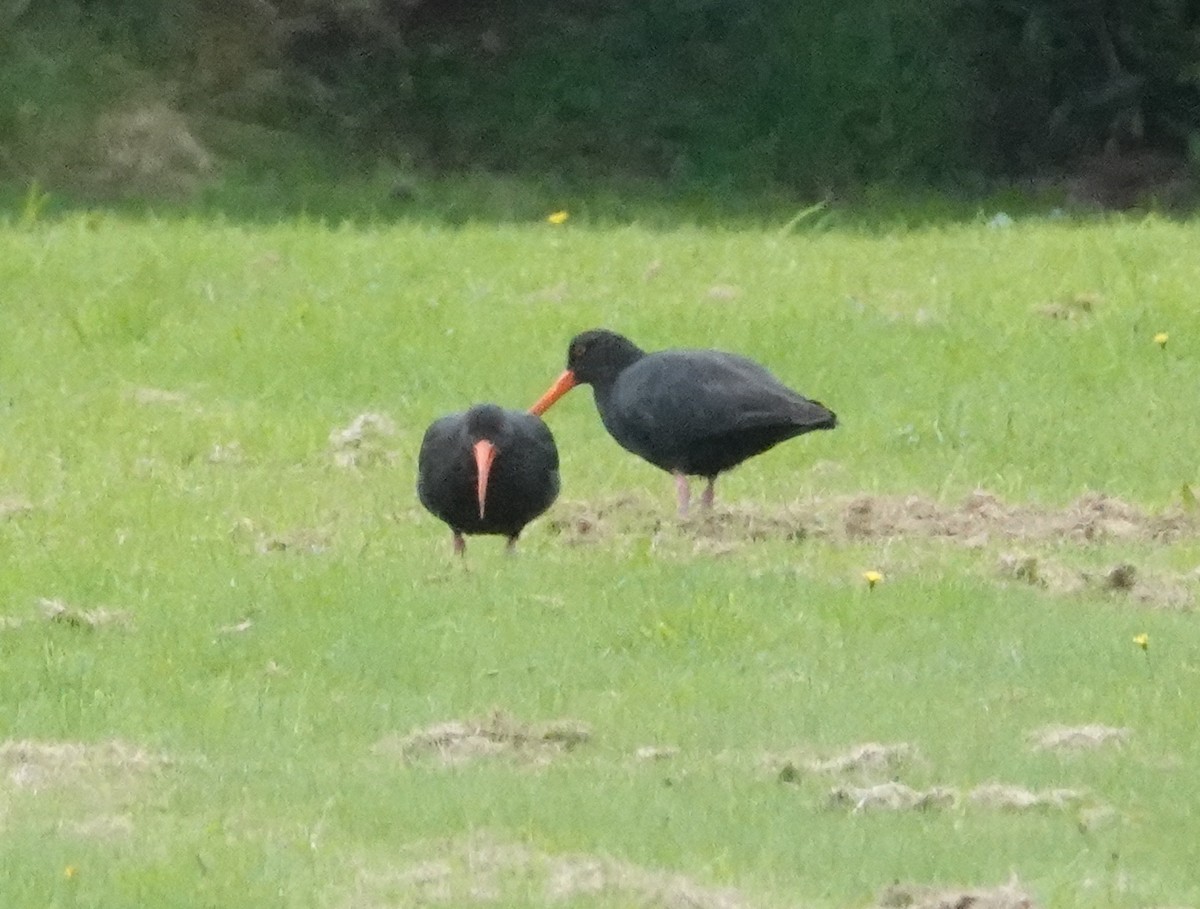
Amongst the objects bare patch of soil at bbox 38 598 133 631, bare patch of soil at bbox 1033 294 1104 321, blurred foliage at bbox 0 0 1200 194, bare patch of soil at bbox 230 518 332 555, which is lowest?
bare patch of soil at bbox 38 598 133 631

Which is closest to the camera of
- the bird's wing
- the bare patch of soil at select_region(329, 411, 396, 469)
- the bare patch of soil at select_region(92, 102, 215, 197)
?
the bird's wing

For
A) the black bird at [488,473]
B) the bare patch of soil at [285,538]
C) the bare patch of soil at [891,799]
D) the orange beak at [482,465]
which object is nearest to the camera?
the bare patch of soil at [891,799]

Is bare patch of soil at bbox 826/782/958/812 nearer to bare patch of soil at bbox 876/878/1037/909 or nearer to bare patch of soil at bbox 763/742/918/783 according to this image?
bare patch of soil at bbox 763/742/918/783

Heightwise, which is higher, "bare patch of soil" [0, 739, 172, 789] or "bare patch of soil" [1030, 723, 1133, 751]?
"bare patch of soil" [1030, 723, 1133, 751]

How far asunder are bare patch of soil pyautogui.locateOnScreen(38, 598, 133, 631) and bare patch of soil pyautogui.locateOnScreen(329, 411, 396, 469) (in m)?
3.42

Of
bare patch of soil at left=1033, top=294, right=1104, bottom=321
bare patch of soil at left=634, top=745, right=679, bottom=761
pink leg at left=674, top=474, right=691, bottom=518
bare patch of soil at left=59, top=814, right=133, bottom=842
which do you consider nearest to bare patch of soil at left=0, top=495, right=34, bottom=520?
pink leg at left=674, top=474, right=691, bottom=518

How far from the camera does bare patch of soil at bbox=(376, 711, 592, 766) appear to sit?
753cm

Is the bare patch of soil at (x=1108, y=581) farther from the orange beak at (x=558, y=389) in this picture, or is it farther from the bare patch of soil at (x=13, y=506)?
the bare patch of soil at (x=13, y=506)

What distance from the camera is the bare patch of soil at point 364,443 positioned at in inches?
504

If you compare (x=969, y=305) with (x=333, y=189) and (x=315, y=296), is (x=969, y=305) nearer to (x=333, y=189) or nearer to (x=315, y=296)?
(x=315, y=296)

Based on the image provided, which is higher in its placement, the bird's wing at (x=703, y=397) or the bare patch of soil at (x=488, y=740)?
the bird's wing at (x=703, y=397)

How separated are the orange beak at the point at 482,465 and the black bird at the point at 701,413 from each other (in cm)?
119

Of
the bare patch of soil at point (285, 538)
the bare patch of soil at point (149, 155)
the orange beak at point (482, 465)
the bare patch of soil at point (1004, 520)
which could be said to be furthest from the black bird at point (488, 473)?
the bare patch of soil at point (149, 155)

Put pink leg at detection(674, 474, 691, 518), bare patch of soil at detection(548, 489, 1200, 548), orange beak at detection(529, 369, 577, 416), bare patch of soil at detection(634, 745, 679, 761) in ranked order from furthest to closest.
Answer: orange beak at detection(529, 369, 577, 416) → pink leg at detection(674, 474, 691, 518) → bare patch of soil at detection(548, 489, 1200, 548) → bare patch of soil at detection(634, 745, 679, 761)
